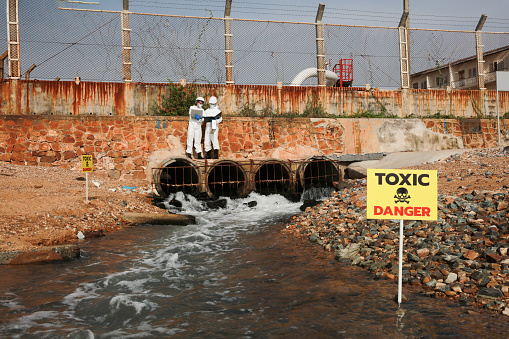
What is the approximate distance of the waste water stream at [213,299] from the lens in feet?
11.6

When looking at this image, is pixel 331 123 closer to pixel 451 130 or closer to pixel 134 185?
pixel 451 130

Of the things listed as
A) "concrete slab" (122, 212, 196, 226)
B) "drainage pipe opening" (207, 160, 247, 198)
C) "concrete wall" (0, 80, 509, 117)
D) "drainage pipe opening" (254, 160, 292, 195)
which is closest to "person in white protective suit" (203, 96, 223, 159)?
"drainage pipe opening" (207, 160, 247, 198)

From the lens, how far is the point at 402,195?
4.00 m

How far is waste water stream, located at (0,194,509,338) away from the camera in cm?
354

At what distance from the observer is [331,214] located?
809cm

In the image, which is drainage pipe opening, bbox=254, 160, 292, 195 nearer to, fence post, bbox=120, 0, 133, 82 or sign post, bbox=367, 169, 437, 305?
fence post, bbox=120, 0, 133, 82

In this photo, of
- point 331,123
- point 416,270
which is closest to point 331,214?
point 416,270

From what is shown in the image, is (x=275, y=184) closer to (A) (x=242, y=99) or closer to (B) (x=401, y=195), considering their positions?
(A) (x=242, y=99)

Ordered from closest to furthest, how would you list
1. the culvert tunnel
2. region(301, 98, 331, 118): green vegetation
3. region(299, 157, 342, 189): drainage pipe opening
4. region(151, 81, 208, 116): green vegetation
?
the culvert tunnel
region(299, 157, 342, 189): drainage pipe opening
region(151, 81, 208, 116): green vegetation
region(301, 98, 331, 118): green vegetation

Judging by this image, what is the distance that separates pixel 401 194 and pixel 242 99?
1030 centimetres

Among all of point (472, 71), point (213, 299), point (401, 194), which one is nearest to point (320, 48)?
point (401, 194)

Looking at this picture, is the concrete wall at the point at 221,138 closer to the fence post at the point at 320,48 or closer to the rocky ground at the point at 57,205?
the rocky ground at the point at 57,205

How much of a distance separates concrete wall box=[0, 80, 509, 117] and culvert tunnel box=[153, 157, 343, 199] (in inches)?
84.6

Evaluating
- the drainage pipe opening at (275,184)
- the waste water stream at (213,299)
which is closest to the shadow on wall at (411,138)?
the drainage pipe opening at (275,184)
